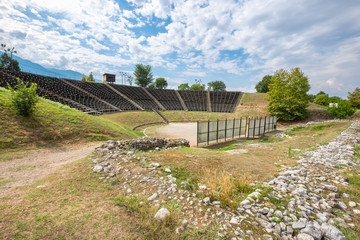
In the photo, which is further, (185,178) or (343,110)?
(343,110)

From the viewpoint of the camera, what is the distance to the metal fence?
14.4 meters

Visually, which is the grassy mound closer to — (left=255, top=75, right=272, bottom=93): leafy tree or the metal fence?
the metal fence

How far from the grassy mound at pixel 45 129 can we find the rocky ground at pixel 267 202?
5.84 meters

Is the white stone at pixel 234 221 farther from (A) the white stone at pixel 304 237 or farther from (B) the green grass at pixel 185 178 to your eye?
(B) the green grass at pixel 185 178

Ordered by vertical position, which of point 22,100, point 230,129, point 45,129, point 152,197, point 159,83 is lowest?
point 230,129

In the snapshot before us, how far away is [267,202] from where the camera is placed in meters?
3.87

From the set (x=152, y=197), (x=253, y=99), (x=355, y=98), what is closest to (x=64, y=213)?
(x=152, y=197)

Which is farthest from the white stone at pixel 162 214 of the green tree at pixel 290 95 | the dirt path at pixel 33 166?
the green tree at pixel 290 95

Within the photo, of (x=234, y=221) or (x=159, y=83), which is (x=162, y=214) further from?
(x=159, y=83)

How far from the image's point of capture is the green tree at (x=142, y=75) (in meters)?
72.0

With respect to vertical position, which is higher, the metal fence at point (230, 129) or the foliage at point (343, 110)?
the foliage at point (343, 110)

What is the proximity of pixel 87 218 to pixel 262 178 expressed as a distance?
557 cm

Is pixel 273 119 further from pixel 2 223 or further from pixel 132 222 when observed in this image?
pixel 2 223

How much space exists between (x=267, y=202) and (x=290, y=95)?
37.3 m
